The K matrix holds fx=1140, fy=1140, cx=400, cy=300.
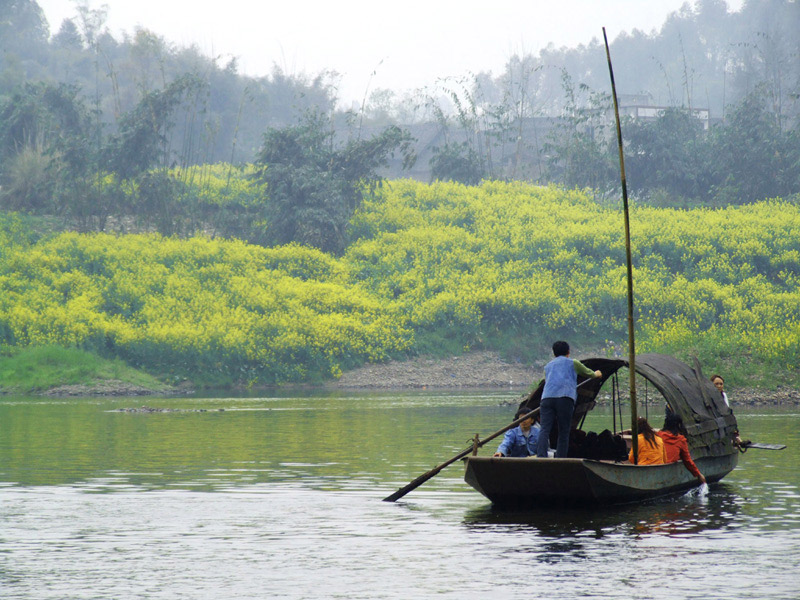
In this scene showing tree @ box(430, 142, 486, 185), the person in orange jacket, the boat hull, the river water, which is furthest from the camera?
tree @ box(430, 142, 486, 185)

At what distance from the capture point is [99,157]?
59531 millimetres

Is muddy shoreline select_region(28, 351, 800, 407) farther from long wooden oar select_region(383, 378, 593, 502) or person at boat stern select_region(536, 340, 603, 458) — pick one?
person at boat stern select_region(536, 340, 603, 458)

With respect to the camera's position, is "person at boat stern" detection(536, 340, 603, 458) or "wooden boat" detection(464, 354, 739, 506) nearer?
"wooden boat" detection(464, 354, 739, 506)

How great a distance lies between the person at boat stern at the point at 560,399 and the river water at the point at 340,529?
3.12ft

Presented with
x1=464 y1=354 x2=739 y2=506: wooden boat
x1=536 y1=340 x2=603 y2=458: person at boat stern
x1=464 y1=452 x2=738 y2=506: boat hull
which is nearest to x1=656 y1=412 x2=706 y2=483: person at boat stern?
x1=464 y1=354 x2=739 y2=506: wooden boat

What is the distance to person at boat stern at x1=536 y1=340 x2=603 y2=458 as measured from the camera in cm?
1518

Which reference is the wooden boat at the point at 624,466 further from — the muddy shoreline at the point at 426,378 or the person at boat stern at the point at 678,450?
the muddy shoreline at the point at 426,378

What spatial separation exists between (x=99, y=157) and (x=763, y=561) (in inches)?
2083

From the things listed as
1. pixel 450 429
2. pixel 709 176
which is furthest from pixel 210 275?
pixel 709 176

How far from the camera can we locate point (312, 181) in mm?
57188

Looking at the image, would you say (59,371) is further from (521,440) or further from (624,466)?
(624,466)

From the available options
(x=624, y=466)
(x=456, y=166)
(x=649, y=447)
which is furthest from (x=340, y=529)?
(x=456, y=166)

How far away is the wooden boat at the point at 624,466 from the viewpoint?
1412 centimetres

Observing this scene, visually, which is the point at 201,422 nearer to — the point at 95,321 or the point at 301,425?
the point at 301,425
